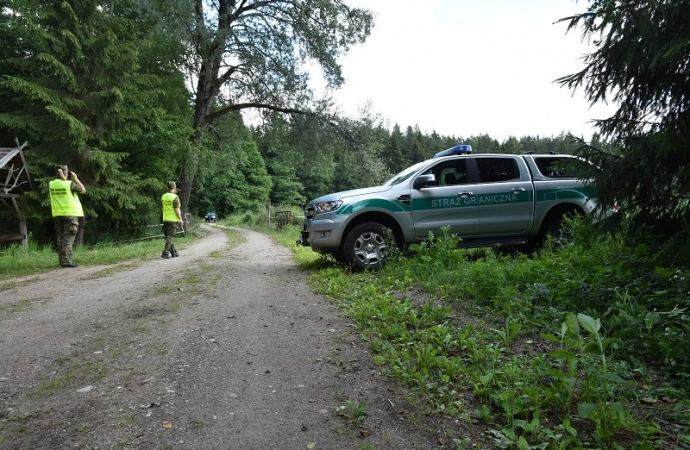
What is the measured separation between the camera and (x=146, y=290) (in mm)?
5559

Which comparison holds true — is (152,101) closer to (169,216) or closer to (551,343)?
→ (169,216)

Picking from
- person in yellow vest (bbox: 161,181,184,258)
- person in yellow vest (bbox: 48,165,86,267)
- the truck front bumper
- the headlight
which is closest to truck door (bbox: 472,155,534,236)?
the headlight

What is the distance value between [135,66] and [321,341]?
15303 millimetres

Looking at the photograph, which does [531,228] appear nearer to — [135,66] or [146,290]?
[146,290]

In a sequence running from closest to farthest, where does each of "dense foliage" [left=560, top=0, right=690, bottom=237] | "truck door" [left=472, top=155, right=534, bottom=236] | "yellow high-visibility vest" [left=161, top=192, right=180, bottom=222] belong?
"dense foliage" [left=560, top=0, right=690, bottom=237]
"truck door" [left=472, top=155, right=534, bottom=236]
"yellow high-visibility vest" [left=161, top=192, right=180, bottom=222]

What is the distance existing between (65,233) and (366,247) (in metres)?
6.55

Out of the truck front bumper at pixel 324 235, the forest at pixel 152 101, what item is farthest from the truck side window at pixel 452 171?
the forest at pixel 152 101

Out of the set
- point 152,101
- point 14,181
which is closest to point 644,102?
point 14,181

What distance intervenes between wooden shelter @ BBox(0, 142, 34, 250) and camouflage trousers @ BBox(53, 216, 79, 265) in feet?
13.8

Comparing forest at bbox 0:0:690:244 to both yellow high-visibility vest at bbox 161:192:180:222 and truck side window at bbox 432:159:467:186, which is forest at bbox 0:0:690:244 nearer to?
truck side window at bbox 432:159:467:186

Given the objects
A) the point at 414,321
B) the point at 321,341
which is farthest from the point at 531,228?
the point at 321,341

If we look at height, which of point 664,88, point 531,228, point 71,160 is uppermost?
point 71,160

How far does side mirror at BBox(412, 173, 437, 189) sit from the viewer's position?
6582mm

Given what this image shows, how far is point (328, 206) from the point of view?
6.71 metres
